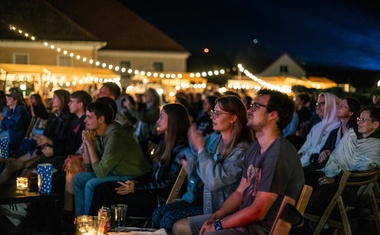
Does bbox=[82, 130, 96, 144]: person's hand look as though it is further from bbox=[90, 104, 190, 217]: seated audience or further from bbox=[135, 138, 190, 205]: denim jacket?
bbox=[135, 138, 190, 205]: denim jacket

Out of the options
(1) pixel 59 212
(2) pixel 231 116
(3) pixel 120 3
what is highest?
(3) pixel 120 3

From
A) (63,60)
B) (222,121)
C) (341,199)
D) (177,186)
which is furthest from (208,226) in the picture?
(63,60)

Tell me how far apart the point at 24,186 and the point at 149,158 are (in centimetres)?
163

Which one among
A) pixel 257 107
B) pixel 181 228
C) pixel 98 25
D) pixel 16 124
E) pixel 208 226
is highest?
pixel 98 25

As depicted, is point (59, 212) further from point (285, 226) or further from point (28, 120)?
point (28, 120)

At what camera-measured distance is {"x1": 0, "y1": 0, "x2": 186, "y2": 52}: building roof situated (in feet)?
109

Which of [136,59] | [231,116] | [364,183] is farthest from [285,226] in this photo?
[136,59]

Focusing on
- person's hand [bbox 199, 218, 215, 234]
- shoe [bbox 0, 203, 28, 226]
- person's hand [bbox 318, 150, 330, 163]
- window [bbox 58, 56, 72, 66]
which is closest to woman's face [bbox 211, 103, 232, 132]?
person's hand [bbox 199, 218, 215, 234]

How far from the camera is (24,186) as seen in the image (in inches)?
247

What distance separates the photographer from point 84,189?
21.9 ft

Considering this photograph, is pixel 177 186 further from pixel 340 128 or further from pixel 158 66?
pixel 158 66

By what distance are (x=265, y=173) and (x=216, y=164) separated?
784 mm

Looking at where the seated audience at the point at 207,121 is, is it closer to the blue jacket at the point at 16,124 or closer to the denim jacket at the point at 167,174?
the blue jacket at the point at 16,124

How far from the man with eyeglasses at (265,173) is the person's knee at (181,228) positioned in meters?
0.45
